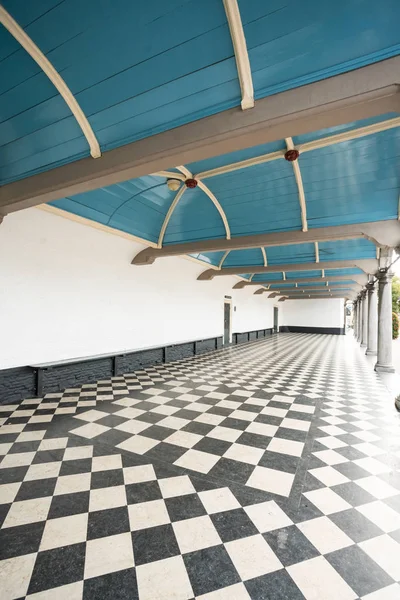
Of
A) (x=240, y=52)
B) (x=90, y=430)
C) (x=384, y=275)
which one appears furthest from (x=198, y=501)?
(x=384, y=275)

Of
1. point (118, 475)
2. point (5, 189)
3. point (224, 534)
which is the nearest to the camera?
point (224, 534)

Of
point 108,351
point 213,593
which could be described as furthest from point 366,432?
point 108,351

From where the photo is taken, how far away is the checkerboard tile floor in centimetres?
153

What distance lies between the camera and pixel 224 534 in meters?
1.85

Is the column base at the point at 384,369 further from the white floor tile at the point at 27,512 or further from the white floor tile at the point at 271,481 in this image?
the white floor tile at the point at 27,512

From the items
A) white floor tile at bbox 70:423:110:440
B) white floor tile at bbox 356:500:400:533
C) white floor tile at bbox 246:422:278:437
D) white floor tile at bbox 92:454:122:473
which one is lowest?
white floor tile at bbox 246:422:278:437

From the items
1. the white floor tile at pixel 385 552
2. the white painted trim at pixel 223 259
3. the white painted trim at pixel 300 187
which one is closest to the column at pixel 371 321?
the white painted trim at pixel 223 259

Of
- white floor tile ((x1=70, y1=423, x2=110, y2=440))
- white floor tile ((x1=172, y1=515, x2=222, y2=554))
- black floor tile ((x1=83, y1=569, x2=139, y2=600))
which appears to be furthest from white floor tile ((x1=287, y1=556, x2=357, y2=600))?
white floor tile ((x1=70, y1=423, x2=110, y2=440))

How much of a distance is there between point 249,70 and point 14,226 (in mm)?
4166

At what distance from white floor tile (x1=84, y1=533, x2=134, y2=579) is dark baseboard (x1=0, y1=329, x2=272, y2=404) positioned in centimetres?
360

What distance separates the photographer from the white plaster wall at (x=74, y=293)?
14.6 ft

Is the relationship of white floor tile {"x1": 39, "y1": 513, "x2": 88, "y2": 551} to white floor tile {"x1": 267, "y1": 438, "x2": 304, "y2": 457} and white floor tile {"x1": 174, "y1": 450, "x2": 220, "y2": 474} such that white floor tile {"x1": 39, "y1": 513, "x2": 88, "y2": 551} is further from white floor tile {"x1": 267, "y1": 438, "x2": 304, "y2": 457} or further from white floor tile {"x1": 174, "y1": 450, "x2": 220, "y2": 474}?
white floor tile {"x1": 267, "y1": 438, "x2": 304, "y2": 457}

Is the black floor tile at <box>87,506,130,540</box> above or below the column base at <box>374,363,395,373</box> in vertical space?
above

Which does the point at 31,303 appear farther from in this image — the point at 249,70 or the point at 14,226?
the point at 249,70
